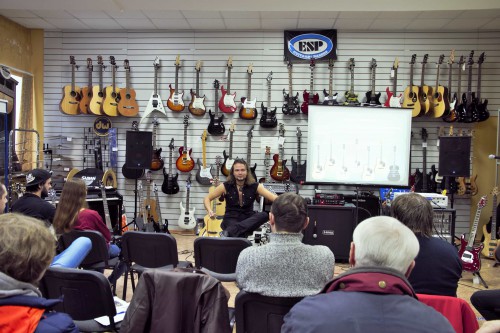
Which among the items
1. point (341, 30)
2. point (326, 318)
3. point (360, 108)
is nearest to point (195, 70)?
point (341, 30)

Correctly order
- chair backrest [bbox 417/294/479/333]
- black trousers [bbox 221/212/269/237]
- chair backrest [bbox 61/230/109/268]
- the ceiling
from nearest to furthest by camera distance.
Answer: chair backrest [bbox 417/294/479/333] → chair backrest [bbox 61/230/109/268] → black trousers [bbox 221/212/269/237] → the ceiling

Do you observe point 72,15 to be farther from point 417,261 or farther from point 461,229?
point 461,229

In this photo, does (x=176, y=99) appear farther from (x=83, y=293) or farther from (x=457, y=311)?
(x=457, y=311)

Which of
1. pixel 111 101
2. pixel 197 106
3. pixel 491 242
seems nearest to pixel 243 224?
pixel 197 106

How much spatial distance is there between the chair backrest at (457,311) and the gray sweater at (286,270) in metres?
0.51

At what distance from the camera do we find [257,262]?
7.10 ft

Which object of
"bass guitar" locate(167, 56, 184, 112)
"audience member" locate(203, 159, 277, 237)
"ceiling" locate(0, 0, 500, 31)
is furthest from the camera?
"bass guitar" locate(167, 56, 184, 112)

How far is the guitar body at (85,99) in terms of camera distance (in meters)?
7.39

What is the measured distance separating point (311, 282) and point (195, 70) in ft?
19.7

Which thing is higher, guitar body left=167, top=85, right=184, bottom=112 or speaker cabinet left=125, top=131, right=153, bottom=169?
guitar body left=167, top=85, right=184, bottom=112

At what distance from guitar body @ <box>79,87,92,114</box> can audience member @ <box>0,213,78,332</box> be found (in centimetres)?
632

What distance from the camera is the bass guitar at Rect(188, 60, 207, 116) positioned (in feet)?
24.3

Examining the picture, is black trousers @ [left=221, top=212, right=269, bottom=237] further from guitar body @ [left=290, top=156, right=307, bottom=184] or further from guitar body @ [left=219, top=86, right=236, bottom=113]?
guitar body @ [left=219, top=86, right=236, bottom=113]

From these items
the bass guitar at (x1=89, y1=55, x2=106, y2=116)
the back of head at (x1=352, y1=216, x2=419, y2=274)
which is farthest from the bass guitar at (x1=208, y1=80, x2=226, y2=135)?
the back of head at (x1=352, y1=216, x2=419, y2=274)
